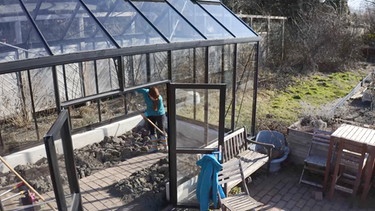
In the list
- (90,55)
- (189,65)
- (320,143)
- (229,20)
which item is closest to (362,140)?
(320,143)

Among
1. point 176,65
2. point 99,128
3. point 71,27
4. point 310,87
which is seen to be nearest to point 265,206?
point 176,65

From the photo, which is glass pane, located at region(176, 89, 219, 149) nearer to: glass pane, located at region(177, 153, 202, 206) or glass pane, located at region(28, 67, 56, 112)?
glass pane, located at region(177, 153, 202, 206)

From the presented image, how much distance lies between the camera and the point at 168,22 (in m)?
5.27

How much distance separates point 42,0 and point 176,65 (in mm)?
2182

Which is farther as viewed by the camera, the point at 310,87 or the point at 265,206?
the point at 310,87

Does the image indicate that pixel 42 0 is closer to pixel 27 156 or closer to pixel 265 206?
pixel 27 156

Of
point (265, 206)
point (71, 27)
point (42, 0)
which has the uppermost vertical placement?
point (42, 0)

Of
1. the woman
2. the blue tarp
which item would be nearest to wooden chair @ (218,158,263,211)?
the blue tarp

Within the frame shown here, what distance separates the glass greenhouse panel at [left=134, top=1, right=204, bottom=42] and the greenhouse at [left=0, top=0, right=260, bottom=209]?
18 mm

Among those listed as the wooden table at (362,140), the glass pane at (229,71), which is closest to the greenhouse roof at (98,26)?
the glass pane at (229,71)

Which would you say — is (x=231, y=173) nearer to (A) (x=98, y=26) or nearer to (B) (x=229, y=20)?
(A) (x=98, y=26)

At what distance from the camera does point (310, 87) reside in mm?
11750

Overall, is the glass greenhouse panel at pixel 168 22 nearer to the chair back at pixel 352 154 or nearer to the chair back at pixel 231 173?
the chair back at pixel 231 173

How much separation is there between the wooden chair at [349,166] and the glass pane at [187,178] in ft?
7.37
